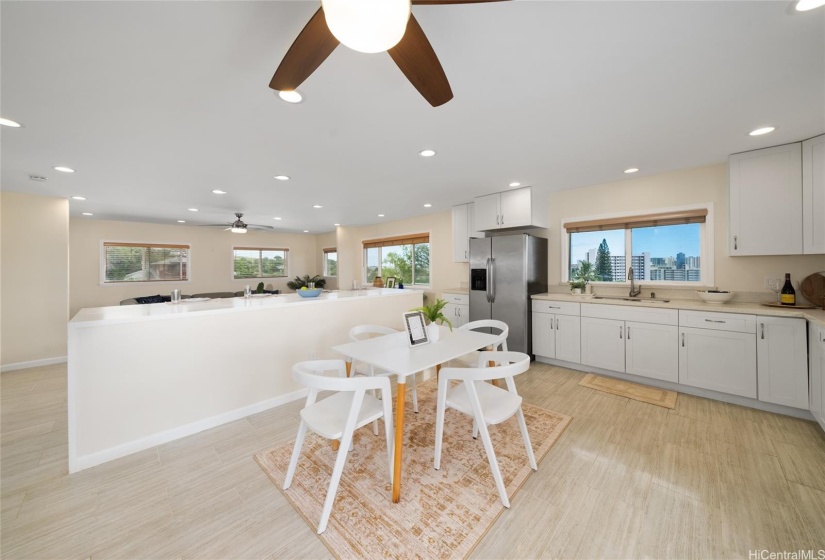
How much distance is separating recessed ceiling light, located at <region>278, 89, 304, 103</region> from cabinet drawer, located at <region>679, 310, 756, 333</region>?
388 cm

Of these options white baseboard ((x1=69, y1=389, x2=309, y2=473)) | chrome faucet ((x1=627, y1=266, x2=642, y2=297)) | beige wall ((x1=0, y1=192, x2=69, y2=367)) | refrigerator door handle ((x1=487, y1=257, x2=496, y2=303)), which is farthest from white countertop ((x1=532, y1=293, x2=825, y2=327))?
beige wall ((x1=0, y1=192, x2=69, y2=367))

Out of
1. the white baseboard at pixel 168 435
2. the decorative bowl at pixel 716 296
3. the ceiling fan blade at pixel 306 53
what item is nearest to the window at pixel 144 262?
the white baseboard at pixel 168 435

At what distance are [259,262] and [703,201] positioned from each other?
9017 millimetres

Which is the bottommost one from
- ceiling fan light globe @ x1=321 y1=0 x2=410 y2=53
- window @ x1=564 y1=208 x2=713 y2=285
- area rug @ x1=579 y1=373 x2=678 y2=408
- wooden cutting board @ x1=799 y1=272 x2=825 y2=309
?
area rug @ x1=579 y1=373 x2=678 y2=408

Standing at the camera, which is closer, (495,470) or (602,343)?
(495,470)

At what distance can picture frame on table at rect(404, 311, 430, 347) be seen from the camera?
2175 millimetres

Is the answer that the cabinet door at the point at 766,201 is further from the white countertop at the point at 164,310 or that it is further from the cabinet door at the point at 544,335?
the white countertop at the point at 164,310

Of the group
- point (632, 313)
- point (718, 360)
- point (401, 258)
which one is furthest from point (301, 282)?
point (718, 360)

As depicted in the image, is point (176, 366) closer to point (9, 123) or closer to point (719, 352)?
point (9, 123)

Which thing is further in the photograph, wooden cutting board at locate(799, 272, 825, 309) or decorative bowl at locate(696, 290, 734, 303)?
decorative bowl at locate(696, 290, 734, 303)

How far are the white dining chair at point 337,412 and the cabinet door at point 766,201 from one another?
12.4ft

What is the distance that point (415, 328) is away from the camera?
7.39 ft

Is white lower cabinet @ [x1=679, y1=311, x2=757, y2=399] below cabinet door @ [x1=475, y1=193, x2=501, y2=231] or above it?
below

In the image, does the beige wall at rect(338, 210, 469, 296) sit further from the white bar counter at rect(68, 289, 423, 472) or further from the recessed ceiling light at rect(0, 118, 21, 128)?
the recessed ceiling light at rect(0, 118, 21, 128)
